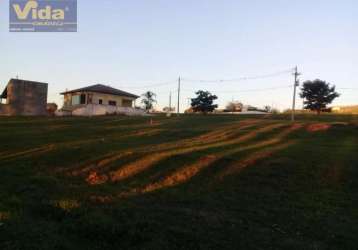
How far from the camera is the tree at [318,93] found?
62.7m

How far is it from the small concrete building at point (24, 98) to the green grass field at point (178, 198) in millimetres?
36233

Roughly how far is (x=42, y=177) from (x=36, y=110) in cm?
4388

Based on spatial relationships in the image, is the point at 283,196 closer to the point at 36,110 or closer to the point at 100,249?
the point at 100,249

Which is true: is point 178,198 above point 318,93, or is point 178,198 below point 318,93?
below

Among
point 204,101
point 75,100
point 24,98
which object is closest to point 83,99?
point 75,100

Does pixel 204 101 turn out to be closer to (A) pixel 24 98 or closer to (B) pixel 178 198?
(A) pixel 24 98

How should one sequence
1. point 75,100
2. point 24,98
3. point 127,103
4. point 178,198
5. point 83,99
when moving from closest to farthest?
1. point 178,198
2. point 24,98
3. point 83,99
4. point 75,100
5. point 127,103

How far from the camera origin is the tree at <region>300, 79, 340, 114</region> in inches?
2468

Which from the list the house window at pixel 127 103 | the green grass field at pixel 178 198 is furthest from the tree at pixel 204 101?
the green grass field at pixel 178 198

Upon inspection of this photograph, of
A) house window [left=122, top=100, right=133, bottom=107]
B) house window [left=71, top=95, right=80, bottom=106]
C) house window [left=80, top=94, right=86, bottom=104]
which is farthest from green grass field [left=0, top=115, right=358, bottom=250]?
house window [left=122, top=100, right=133, bottom=107]

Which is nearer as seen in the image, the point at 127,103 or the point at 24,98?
the point at 24,98

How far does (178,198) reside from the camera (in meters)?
9.89

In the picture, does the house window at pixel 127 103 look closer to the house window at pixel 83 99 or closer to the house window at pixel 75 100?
the house window at pixel 83 99

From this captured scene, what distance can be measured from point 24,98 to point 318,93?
5235cm
